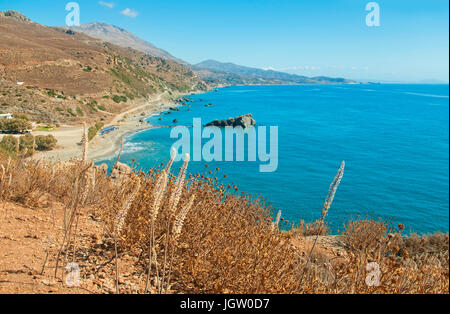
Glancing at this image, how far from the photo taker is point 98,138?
132 feet

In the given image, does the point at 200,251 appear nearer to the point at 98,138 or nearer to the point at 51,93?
the point at 98,138

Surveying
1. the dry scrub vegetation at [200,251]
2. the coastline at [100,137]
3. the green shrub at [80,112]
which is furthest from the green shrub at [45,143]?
the dry scrub vegetation at [200,251]

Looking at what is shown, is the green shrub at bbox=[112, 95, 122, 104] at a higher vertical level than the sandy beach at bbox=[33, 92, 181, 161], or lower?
higher

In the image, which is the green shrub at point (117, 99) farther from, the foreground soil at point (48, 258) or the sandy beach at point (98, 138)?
the foreground soil at point (48, 258)

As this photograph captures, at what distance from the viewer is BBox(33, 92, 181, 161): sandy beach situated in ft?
105

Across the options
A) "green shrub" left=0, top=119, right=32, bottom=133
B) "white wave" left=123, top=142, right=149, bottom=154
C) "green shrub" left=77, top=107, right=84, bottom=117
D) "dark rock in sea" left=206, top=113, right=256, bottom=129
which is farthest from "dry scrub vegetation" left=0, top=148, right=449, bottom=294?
"dark rock in sea" left=206, top=113, right=256, bottom=129

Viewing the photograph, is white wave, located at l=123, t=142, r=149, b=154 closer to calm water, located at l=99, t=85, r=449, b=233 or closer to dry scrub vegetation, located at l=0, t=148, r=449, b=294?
calm water, located at l=99, t=85, r=449, b=233

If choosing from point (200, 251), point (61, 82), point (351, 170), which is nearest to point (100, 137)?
point (61, 82)

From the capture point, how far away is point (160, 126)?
55.7m

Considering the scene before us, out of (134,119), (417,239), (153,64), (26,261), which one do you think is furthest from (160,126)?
(153,64)

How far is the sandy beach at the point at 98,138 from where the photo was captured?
31.9 meters

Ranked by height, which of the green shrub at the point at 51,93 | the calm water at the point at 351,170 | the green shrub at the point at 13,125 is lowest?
the calm water at the point at 351,170

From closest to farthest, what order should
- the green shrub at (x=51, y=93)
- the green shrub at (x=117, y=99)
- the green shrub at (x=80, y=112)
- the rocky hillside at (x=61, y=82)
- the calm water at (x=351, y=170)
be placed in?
the calm water at (x=351, y=170) < the rocky hillside at (x=61, y=82) < the green shrub at (x=51, y=93) < the green shrub at (x=80, y=112) < the green shrub at (x=117, y=99)
